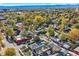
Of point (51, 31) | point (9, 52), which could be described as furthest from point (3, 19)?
point (51, 31)

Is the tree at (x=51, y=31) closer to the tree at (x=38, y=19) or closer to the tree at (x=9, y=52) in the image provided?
the tree at (x=38, y=19)

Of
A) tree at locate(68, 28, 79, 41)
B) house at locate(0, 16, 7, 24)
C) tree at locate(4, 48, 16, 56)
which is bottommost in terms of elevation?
tree at locate(4, 48, 16, 56)

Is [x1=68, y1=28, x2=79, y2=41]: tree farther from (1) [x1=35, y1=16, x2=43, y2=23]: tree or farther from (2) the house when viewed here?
(2) the house

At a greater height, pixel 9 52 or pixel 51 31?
pixel 51 31

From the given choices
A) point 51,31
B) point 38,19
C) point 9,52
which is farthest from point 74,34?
point 9,52

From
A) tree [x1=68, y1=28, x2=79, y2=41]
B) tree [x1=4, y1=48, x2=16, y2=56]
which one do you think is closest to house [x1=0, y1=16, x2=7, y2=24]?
tree [x1=4, y1=48, x2=16, y2=56]

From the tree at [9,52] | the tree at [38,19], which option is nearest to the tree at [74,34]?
the tree at [38,19]

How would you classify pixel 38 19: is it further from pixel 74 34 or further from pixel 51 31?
pixel 74 34

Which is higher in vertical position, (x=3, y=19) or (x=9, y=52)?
(x=3, y=19)

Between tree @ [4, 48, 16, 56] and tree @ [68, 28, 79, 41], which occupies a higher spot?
tree @ [68, 28, 79, 41]

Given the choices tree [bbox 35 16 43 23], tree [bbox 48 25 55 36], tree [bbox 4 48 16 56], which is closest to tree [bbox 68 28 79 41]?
tree [bbox 48 25 55 36]

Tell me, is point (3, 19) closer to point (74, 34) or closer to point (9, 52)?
point (9, 52)

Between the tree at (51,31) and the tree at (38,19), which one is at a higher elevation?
the tree at (38,19)
